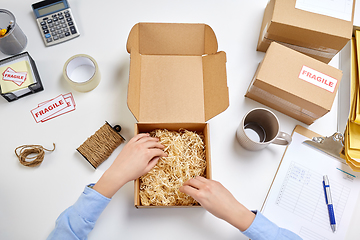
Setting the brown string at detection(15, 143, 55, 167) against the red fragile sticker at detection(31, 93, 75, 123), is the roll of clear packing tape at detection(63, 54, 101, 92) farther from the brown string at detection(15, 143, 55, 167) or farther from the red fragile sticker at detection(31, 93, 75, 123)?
the brown string at detection(15, 143, 55, 167)

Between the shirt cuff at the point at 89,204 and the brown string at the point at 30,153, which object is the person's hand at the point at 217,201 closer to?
the shirt cuff at the point at 89,204

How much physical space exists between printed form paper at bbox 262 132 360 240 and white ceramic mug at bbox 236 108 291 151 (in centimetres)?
11

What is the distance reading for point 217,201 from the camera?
69 cm

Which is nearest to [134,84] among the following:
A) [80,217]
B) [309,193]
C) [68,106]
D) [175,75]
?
[175,75]

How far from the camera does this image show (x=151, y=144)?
734 millimetres

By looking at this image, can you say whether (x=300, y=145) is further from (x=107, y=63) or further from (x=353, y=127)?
(x=107, y=63)

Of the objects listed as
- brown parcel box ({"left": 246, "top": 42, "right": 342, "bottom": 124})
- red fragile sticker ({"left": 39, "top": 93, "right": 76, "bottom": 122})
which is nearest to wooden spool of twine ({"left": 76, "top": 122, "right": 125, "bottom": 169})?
red fragile sticker ({"left": 39, "top": 93, "right": 76, "bottom": 122})

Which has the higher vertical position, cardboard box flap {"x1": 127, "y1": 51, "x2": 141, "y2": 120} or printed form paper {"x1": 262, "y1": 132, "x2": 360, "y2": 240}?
cardboard box flap {"x1": 127, "y1": 51, "x2": 141, "y2": 120}

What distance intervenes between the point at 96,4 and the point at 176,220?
33.6 inches

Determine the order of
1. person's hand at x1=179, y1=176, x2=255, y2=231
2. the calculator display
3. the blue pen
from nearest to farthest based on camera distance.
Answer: person's hand at x1=179, y1=176, x2=255, y2=231, the blue pen, the calculator display

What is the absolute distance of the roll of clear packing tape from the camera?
31.9 inches

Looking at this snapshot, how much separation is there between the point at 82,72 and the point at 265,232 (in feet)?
2.55

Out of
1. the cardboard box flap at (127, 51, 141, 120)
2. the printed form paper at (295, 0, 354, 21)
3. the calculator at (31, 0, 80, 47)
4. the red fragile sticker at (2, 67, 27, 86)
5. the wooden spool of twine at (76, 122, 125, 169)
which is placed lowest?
the wooden spool of twine at (76, 122, 125, 169)

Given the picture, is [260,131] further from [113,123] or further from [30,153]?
[30,153]
